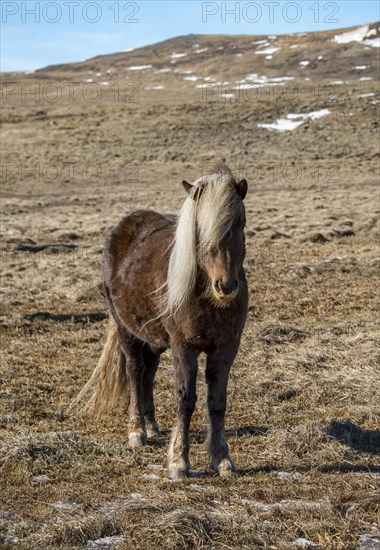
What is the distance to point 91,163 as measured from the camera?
42.7 metres

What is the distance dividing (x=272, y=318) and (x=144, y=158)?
3291 centimetres

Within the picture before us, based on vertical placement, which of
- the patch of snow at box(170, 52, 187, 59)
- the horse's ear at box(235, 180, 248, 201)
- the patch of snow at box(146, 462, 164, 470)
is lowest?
the patch of snow at box(146, 462, 164, 470)

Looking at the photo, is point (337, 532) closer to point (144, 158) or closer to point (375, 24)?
point (144, 158)

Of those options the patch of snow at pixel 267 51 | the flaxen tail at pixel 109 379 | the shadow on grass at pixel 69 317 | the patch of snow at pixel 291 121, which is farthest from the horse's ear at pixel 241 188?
the patch of snow at pixel 267 51

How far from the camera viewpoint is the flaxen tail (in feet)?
22.6

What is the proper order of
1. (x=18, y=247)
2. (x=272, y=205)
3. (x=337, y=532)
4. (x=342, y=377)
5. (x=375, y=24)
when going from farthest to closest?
(x=375, y=24), (x=272, y=205), (x=18, y=247), (x=342, y=377), (x=337, y=532)

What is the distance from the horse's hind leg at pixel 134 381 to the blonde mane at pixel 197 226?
125 centimetres

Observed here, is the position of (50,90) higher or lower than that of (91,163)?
higher

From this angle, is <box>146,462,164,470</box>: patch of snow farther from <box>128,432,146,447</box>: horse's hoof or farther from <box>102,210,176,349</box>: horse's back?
<box>102,210,176,349</box>: horse's back

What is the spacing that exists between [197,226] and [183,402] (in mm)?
1283

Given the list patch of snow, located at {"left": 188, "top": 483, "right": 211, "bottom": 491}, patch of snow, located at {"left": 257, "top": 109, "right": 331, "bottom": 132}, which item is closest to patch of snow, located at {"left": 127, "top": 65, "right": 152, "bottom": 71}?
patch of snow, located at {"left": 257, "top": 109, "right": 331, "bottom": 132}

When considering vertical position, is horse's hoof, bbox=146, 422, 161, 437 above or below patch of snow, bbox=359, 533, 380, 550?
below

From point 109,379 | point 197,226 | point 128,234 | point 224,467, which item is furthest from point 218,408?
point 128,234

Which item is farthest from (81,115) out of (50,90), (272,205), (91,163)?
(272,205)
